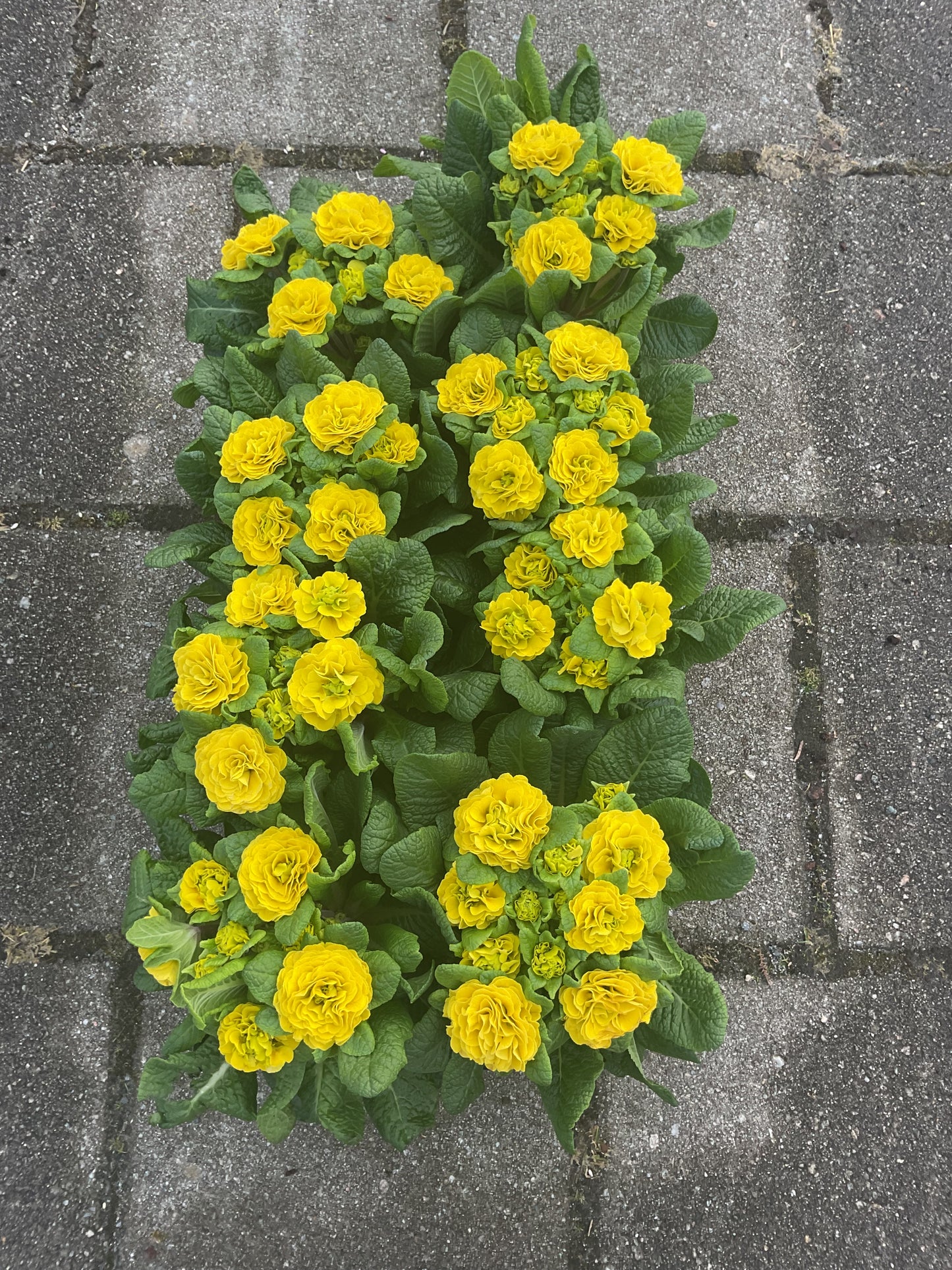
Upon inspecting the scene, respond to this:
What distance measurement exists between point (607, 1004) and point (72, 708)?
1.50 metres

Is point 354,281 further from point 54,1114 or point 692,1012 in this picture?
point 54,1114

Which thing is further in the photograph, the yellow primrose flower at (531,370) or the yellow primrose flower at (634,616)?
the yellow primrose flower at (531,370)

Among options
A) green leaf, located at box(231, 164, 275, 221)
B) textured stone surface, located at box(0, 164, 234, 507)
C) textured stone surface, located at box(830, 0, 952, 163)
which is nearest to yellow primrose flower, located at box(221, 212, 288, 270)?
green leaf, located at box(231, 164, 275, 221)

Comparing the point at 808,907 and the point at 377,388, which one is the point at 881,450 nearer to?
the point at 808,907

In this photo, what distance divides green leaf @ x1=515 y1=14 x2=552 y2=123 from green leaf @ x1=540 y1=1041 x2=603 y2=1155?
1.85m

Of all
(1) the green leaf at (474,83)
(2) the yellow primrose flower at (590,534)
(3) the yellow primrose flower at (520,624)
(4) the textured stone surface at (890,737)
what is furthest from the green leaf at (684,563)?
(1) the green leaf at (474,83)

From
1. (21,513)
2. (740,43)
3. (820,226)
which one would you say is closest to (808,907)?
(820,226)

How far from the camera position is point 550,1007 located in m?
1.36

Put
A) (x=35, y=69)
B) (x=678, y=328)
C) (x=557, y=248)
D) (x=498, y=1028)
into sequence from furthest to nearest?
(x=35, y=69) → (x=678, y=328) → (x=557, y=248) → (x=498, y=1028)

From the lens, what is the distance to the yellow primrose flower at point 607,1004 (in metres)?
1.34

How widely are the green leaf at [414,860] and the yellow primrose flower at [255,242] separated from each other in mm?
1144

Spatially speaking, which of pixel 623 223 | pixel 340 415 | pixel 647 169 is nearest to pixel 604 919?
pixel 340 415

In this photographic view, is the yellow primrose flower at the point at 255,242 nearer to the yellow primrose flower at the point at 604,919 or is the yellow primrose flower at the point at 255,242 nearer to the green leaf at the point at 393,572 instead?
the green leaf at the point at 393,572

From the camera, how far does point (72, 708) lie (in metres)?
2.19
